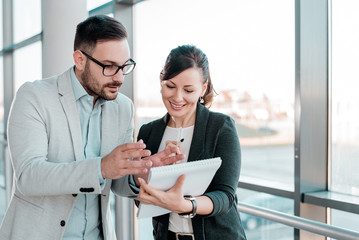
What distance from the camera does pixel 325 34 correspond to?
251 cm

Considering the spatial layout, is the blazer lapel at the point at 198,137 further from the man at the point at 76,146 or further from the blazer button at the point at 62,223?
the blazer button at the point at 62,223

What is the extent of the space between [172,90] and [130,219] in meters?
2.38

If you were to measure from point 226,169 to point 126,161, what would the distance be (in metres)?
0.44

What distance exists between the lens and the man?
4.77ft

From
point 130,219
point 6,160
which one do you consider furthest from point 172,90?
point 6,160

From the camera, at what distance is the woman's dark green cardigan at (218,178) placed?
1.58 metres

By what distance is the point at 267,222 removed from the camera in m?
2.98

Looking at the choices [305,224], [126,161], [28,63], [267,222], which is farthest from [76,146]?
[28,63]

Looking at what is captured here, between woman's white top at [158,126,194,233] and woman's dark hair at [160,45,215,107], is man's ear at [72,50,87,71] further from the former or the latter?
woman's white top at [158,126,194,233]

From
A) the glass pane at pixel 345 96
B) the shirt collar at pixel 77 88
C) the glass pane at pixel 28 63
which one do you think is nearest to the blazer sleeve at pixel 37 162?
the shirt collar at pixel 77 88

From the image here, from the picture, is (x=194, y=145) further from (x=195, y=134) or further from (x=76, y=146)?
(x=76, y=146)

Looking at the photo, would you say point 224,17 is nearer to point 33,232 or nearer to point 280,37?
point 280,37

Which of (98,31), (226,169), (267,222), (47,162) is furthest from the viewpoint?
(267,222)

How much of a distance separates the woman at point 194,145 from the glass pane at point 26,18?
16.0ft
